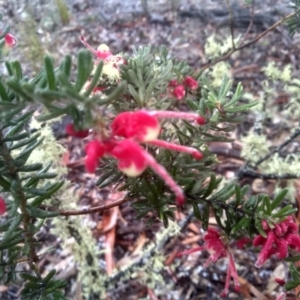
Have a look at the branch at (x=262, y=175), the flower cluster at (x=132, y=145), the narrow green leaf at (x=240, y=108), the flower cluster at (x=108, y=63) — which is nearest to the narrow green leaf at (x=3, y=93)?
the flower cluster at (x=132, y=145)

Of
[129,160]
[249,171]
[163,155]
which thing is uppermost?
[129,160]

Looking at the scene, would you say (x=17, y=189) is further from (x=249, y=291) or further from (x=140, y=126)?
(x=249, y=291)

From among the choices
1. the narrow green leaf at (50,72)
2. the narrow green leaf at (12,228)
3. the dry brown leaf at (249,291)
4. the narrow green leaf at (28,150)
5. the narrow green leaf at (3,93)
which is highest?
the narrow green leaf at (50,72)

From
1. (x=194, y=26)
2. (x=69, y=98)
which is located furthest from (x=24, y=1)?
(x=69, y=98)

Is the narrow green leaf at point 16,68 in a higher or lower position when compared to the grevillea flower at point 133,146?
higher

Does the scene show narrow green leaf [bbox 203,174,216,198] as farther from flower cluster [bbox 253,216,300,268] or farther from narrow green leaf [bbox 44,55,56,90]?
narrow green leaf [bbox 44,55,56,90]

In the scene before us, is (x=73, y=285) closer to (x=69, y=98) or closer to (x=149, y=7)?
(x=69, y=98)

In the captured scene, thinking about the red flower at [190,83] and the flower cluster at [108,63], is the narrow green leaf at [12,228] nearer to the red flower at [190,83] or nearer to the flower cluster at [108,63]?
the flower cluster at [108,63]
